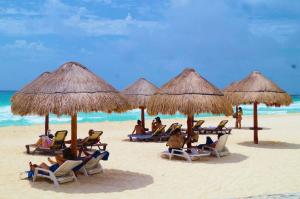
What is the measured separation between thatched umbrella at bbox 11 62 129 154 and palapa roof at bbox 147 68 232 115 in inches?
99.3

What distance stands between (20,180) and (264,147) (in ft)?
27.2

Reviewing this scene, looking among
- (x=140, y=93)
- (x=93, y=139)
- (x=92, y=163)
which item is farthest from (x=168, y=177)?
(x=140, y=93)

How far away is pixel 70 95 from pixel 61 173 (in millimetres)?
1539

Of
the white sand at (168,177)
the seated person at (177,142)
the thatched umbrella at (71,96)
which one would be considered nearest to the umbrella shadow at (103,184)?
the white sand at (168,177)

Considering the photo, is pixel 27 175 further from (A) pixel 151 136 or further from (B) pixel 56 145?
(A) pixel 151 136

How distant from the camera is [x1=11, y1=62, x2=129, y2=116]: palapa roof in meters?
7.74

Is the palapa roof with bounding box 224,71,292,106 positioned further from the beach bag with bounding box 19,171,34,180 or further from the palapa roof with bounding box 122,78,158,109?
the beach bag with bounding box 19,171,34,180

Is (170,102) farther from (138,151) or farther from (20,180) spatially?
(20,180)

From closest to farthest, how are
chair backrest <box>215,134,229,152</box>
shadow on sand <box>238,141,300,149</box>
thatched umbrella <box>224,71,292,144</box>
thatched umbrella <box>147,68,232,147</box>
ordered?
1. thatched umbrella <box>147,68,232,147</box>
2. chair backrest <box>215,134,229,152</box>
3. thatched umbrella <box>224,71,292,144</box>
4. shadow on sand <box>238,141,300,149</box>

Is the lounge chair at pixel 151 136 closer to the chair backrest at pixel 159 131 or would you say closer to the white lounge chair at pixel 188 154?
the chair backrest at pixel 159 131

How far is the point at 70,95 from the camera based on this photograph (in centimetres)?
782

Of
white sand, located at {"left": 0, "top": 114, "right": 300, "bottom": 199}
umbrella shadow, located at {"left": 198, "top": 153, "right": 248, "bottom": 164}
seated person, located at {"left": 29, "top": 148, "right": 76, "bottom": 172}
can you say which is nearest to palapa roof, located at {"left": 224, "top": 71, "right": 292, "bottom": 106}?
white sand, located at {"left": 0, "top": 114, "right": 300, "bottom": 199}

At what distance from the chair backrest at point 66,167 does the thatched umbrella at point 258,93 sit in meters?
7.19

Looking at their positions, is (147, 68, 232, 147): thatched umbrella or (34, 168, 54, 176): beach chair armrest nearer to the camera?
(34, 168, 54, 176): beach chair armrest
